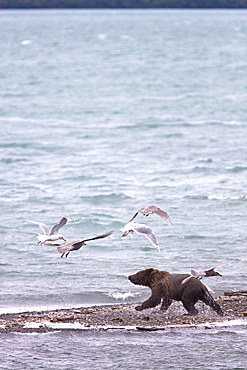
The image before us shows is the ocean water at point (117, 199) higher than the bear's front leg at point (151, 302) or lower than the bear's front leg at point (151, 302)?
lower

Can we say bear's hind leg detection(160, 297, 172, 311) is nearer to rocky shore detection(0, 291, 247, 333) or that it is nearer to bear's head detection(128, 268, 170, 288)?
rocky shore detection(0, 291, 247, 333)

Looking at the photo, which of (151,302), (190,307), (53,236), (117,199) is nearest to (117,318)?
(151,302)

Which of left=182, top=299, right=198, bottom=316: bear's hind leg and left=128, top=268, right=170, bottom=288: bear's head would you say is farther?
left=128, top=268, right=170, bottom=288: bear's head

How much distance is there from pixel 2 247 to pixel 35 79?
151 ft

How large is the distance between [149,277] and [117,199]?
10.7 meters

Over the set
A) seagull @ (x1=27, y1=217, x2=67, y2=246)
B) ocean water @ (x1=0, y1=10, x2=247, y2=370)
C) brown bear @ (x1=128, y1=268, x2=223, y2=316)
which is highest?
seagull @ (x1=27, y1=217, x2=67, y2=246)

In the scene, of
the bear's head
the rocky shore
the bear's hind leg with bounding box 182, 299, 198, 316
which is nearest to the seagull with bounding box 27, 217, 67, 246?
the rocky shore

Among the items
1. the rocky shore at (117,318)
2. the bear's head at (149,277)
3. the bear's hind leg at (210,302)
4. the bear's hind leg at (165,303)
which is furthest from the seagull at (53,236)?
the bear's hind leg at (210,302)

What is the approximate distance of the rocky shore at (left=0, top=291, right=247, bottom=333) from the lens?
10461 millimetres

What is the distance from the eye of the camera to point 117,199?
22.1 metres

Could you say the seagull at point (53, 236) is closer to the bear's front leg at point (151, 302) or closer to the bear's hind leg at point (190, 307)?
the bear's front leg at point (151, 302)

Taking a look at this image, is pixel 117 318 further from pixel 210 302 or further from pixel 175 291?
pixel 210 302

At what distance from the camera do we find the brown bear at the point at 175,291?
10.9 meters

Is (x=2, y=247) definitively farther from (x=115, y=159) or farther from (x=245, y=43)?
(x=245, y=43)
